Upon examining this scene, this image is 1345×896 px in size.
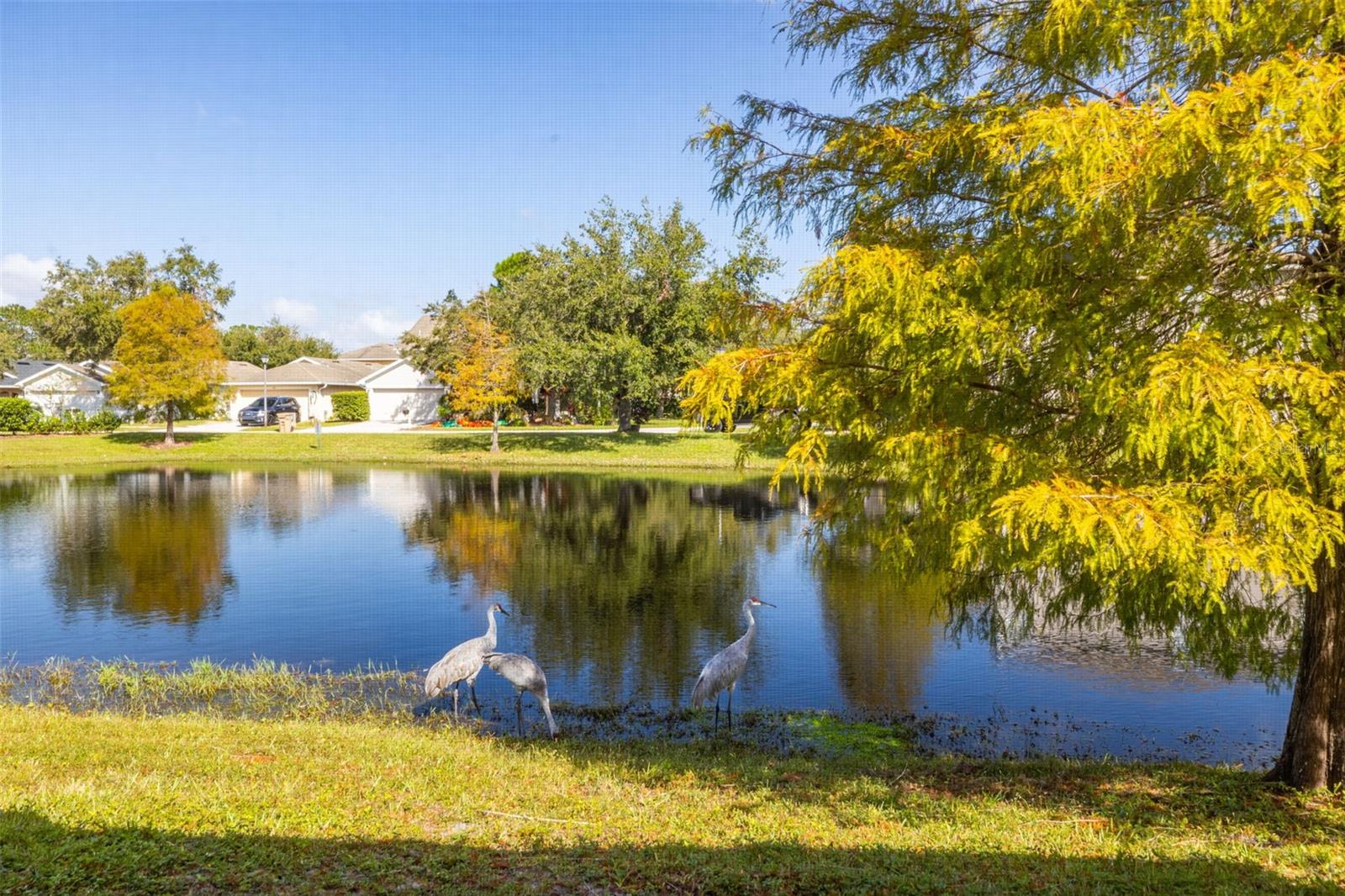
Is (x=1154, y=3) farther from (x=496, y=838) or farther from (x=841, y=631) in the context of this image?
(x=841, y=631)

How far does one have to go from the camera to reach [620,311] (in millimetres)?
49469

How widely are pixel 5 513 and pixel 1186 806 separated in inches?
1347

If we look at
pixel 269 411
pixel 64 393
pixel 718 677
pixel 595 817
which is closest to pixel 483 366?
pixel 269 411

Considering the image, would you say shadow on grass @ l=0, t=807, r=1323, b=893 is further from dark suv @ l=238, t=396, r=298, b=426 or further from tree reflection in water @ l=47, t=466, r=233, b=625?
dark suv @ l=238, t=396, r=298, b=426

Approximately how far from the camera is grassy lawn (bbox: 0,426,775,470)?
4850cm

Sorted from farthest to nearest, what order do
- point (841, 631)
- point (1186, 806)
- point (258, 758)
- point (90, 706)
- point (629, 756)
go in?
point (841, 631)
point (90, 706)
point (629, 756)
point (258, 758)
point (1186, 806)

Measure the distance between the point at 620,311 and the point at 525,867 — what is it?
147 feet

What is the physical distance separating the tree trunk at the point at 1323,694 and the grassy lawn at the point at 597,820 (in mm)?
401

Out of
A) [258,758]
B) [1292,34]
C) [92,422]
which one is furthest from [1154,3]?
[92,422]

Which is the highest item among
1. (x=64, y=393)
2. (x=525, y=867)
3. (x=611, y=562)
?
(x=64, y=393)

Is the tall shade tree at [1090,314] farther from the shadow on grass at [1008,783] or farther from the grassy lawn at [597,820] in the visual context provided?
the grassy lawn at [597,820]

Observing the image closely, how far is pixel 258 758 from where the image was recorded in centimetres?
884

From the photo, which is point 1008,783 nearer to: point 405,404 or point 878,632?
point 878,632

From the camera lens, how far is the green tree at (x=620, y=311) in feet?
158
